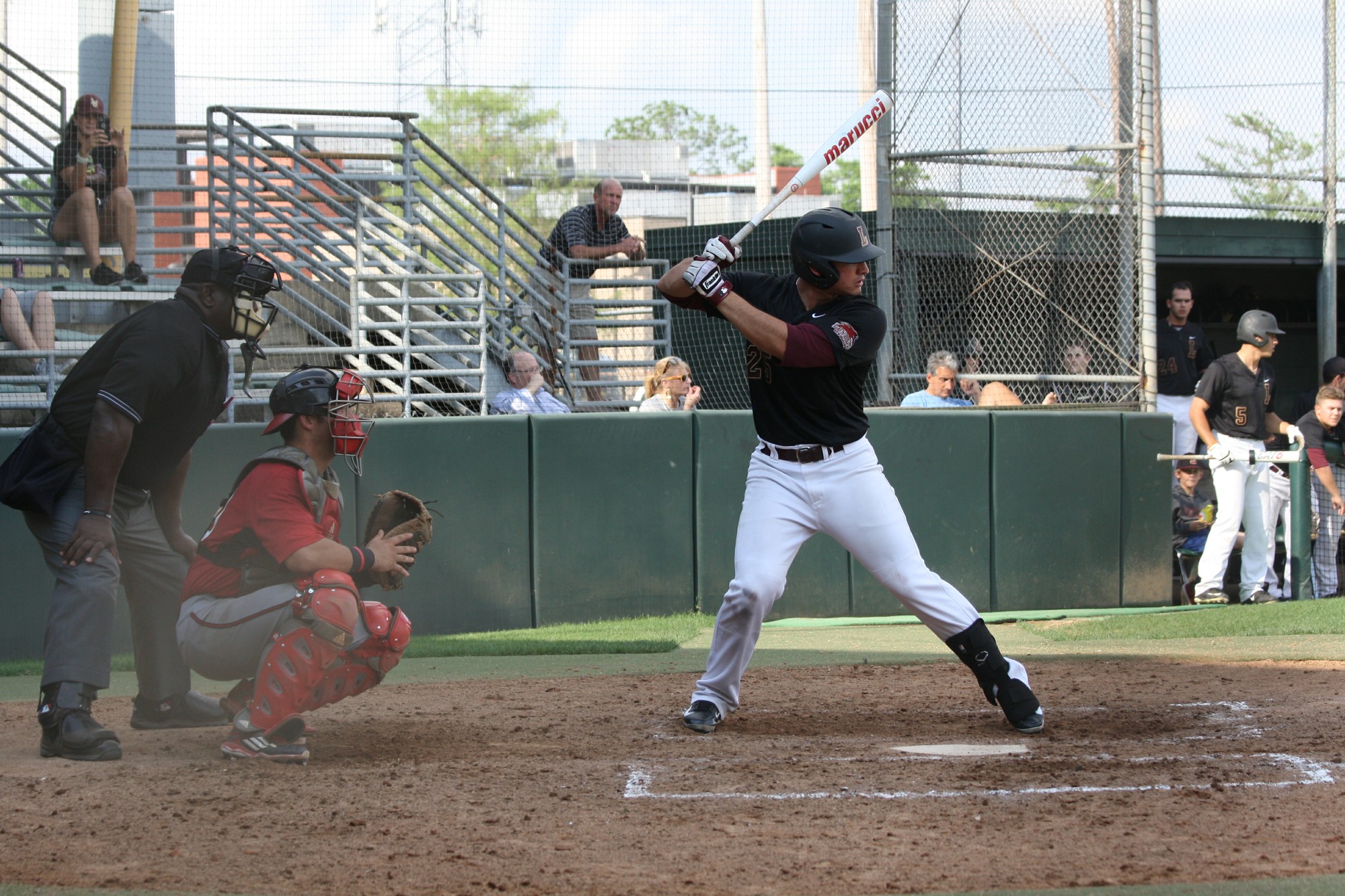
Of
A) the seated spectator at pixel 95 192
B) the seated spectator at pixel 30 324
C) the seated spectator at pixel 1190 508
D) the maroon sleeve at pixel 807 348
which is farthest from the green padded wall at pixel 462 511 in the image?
the seated spectator at pixel 1190 508

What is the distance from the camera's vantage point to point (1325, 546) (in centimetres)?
850

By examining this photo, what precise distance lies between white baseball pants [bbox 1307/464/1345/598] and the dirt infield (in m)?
3.61

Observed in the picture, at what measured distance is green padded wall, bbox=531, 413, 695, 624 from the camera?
759cm

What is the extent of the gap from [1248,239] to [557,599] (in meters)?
9.32

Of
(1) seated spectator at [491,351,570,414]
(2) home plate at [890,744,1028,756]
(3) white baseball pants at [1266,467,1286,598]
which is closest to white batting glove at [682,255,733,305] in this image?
(2) home plate at [890,744,1028,756]

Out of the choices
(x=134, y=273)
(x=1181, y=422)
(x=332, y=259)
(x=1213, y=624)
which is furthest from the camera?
(x=332, y=259)

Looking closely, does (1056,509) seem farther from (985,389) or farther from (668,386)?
(668,386)

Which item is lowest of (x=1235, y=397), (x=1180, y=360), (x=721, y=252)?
(x=1235, y=397)

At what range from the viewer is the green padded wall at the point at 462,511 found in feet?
23.8

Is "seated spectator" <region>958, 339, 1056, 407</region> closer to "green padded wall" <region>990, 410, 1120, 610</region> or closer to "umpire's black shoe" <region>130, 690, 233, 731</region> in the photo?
"green padded wall" <region>990, 410, 1120, 610</region>

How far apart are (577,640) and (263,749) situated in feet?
10.2

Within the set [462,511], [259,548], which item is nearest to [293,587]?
[259,548]

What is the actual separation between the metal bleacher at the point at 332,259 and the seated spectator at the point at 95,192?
142 mm

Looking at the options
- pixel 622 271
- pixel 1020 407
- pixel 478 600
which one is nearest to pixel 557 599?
pixel 478 600
